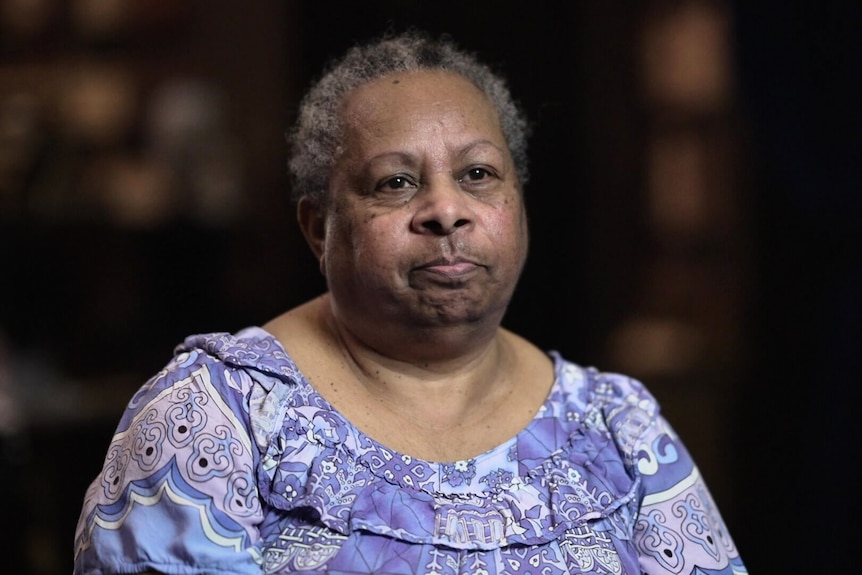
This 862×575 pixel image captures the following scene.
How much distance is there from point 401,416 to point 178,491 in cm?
38

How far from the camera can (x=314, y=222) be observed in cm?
177

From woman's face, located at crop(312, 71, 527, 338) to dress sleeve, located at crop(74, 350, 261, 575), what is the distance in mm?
269

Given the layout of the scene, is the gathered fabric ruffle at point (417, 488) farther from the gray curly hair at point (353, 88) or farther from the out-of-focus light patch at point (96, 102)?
the out-of-focus light patch at point (96, 102)

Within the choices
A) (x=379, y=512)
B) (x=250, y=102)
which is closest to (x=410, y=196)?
(x=379, y=512)

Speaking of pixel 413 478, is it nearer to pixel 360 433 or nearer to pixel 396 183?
pixel 360 433

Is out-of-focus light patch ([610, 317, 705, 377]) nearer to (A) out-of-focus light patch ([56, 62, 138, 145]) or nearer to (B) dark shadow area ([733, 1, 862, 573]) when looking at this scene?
(B) dark shadow area ([733, 1, 862, 573])

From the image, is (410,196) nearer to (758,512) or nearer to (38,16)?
(758,512)

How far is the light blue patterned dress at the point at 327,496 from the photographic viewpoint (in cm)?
140

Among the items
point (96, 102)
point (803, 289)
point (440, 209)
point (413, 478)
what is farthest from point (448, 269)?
point (96, 102)

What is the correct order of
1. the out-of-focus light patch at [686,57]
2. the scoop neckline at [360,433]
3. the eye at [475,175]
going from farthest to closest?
the out-of-focus light patch at [686,57], the eye at [475,175], the scoop neckline at [360,433]

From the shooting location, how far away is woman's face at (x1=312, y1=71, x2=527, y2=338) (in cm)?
157

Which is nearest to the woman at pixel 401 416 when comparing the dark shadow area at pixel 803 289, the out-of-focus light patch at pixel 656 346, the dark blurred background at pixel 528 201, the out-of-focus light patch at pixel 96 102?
the dark shadow area at pixel 803 289

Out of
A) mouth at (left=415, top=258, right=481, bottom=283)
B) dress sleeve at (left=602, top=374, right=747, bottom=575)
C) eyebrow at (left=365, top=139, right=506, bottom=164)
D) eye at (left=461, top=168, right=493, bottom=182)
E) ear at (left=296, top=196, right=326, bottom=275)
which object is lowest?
dress sleeve at (left=602, top=374, right=747, bottom=575)

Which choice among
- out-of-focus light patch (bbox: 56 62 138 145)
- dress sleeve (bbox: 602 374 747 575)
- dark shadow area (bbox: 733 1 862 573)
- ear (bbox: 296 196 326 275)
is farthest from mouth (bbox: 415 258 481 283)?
out-of-focus light patch (bbox: 56 62 138 145)
